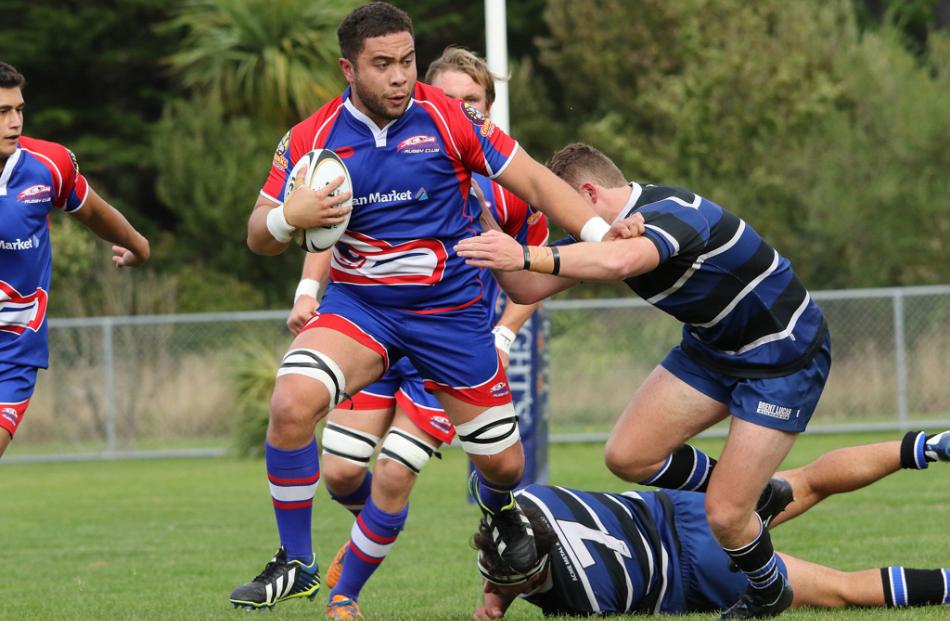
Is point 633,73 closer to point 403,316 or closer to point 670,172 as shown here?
point 670,172

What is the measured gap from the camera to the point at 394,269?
564 centimetres

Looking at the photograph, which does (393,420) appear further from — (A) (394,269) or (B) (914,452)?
(B) (914,452)

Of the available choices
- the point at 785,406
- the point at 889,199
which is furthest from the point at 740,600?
the point at 889,199

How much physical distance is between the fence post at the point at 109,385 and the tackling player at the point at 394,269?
39.6ft

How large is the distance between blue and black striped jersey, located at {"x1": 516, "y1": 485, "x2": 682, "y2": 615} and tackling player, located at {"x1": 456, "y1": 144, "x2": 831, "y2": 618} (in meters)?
0.27

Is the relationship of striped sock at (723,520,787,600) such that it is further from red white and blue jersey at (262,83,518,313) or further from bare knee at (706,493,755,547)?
red white and blue jersey at (262,83,518,313)

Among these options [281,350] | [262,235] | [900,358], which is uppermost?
[262,235]

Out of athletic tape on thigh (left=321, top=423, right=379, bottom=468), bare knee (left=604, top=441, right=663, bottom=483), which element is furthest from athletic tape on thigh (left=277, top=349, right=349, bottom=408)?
athletic tape on thigh (left=321, top=423, right=379, bottom=468)

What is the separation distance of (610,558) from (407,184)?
169 cm

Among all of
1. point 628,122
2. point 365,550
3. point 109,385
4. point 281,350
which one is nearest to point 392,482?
point 365,550

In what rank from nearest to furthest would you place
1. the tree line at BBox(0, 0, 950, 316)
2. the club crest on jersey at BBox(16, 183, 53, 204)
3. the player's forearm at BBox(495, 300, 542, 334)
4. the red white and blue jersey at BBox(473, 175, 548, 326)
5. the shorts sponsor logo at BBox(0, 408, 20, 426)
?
1. the shorts sponsor logo at BBox(0, 408, 20, 426)
2. the club crest on jersey at BBox(16, 183, 53, 204)
3. the red white and blue jersey at BBox(473, 175, 548, 326)
4. the player's forearm at BBox(495, 300, 542, 334)
5. the tree line at BBox(0, 0, 950, 316)

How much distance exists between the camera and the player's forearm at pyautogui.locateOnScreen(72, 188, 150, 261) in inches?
262

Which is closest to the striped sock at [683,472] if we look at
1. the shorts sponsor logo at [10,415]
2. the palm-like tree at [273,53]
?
the shorts sponsor logo at [10,415]

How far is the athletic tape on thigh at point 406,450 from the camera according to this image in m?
6.59
